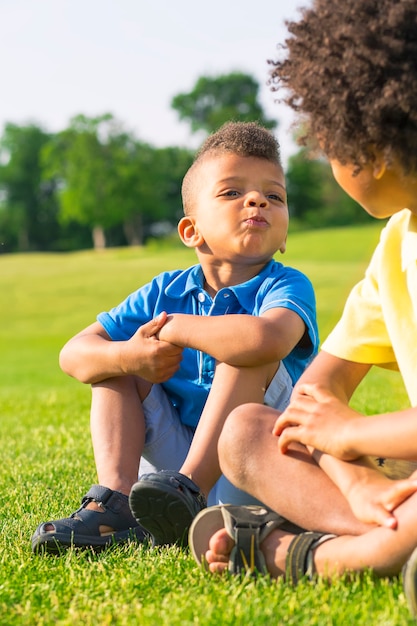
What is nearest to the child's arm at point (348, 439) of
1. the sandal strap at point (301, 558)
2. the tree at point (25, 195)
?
the sandal strap at point (301, 558)

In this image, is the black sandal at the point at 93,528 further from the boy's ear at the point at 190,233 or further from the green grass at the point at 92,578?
the boy's ear at the point at 190,233

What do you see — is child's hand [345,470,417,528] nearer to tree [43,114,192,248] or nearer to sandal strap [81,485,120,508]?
sandal strap [81,485,120,508]

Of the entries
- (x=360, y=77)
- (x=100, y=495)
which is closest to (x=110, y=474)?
(x=100, y=495)

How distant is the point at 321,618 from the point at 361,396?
529cm

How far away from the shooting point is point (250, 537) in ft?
7.45

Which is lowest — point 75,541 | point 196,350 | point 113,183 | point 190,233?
point 75,541

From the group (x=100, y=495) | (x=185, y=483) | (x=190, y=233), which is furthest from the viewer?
(x=190, y=233)

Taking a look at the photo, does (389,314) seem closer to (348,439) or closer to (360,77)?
(348,439)

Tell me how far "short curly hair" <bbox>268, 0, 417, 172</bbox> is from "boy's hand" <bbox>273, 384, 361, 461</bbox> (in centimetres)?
62

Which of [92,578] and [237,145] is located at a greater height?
[237,145]

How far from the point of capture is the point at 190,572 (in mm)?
2309

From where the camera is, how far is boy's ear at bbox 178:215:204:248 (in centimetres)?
327

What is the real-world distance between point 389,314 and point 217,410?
67 cm

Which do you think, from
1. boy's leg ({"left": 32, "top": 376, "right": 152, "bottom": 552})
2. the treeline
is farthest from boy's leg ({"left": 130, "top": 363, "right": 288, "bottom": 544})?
the treeline
